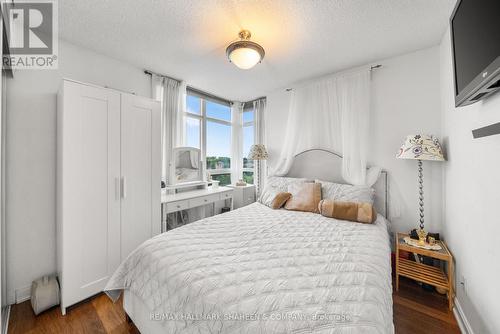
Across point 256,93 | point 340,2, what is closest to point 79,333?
point 340,2

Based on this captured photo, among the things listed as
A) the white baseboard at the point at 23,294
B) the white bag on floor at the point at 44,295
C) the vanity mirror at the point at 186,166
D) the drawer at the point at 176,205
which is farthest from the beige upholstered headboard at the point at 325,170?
the white baseboard at the point at 23,294

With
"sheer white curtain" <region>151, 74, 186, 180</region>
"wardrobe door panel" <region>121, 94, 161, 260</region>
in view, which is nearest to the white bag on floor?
"wardrobe door panel" <region>121, 94, 161, 260</region>

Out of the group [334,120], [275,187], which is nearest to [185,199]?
[275,187]

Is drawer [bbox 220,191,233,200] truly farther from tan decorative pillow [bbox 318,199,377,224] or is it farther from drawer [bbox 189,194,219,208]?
tan decorative pillow [bbox 318,199,377,224]

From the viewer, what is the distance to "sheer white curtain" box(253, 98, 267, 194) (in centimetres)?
400

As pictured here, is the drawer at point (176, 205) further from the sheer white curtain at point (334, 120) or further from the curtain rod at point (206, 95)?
the curtain rod at point (206, 95)

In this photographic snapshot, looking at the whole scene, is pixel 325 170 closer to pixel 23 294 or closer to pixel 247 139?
pixel 247 139

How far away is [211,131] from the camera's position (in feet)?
13.3

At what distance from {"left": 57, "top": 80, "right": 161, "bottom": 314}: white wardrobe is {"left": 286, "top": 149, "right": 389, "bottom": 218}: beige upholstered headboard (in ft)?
6.87

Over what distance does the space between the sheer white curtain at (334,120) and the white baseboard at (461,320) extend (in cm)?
139

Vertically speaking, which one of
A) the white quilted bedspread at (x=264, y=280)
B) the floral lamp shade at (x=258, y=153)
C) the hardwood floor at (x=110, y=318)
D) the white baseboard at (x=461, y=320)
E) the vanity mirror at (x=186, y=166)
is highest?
the floral lamp shade at (x=258, y=153)

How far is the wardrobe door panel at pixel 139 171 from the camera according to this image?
87.3 inches

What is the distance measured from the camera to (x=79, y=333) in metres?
1.63

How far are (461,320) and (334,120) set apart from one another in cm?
235
